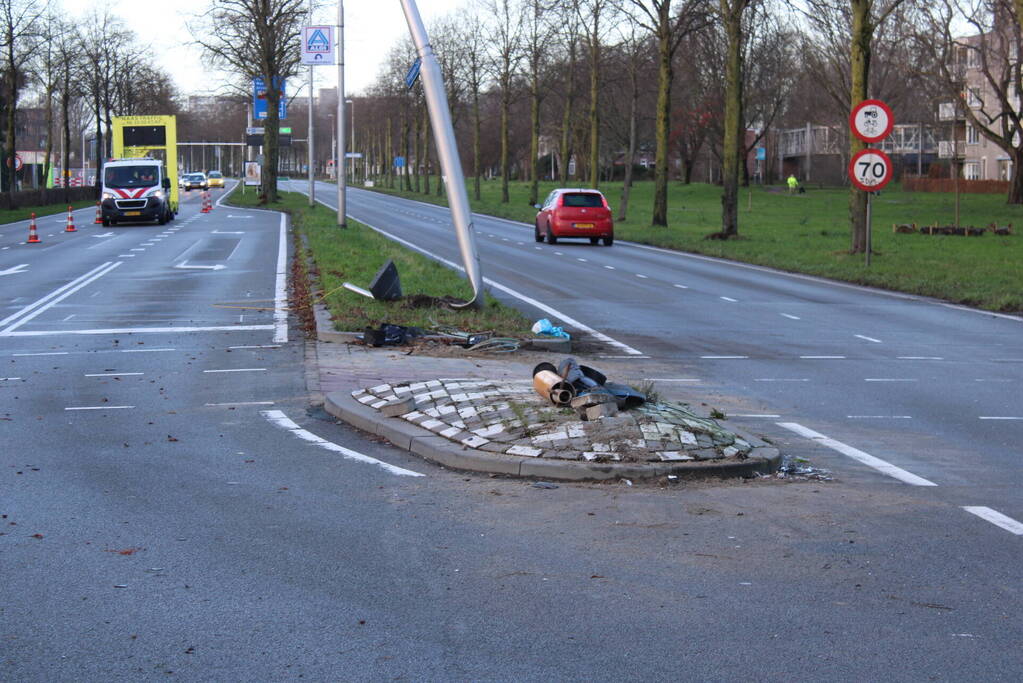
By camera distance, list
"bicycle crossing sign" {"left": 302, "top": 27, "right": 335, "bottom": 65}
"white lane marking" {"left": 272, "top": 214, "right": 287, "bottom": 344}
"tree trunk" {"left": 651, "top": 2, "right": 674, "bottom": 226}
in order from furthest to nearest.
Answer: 1. "tree trunk" {"left": 651, "top": 2, "right": 674, "bottom": 226}
2. "bicycle crossing sign" {"left": 302, "top": 27, "right": 335, "bottom": 65}
3. "white lane marking" {"left": 272, "top": 214, "right": 287, "bottom": 344}

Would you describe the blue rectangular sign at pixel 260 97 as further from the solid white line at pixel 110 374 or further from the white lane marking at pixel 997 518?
the white lane marking at pixel 997 518

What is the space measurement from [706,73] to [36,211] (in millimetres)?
40229

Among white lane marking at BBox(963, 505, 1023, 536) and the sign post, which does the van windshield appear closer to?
the sign post

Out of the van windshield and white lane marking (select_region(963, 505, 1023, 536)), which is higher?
the van windshield

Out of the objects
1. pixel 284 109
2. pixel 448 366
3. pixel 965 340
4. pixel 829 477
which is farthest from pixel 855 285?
pixel 284 109

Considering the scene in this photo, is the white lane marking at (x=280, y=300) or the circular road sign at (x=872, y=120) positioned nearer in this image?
the white lane marking at (x=280, y=300)

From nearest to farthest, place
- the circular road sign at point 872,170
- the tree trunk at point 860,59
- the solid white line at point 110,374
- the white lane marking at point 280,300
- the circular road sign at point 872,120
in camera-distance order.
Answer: the solid white line at point 110,374, the white lane marking at point 280,300, the circular road sign at point 872,120, the circular road sign at point 872,170, the tree trunk at point 860,59

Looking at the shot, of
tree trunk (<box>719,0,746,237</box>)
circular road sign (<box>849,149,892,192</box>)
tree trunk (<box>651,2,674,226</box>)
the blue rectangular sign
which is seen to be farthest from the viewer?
the blue rectangular sign

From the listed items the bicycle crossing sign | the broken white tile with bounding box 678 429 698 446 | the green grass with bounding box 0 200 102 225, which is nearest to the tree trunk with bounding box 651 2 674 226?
the bicycle crossing sign

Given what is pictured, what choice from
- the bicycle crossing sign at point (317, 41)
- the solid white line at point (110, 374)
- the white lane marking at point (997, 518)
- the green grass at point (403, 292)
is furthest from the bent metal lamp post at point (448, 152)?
the bicycle crossing sign at point (317, 41)

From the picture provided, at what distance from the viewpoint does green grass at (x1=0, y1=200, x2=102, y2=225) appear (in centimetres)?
4916

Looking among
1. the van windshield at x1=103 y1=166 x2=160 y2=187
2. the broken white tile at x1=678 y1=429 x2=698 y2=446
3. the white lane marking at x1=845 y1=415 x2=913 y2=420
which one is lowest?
the white lane marking at x1=845 y1=415 x2=913 y2=420

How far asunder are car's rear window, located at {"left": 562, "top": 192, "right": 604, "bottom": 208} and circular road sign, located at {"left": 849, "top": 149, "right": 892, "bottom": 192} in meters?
12.9

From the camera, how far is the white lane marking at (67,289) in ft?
56.1
